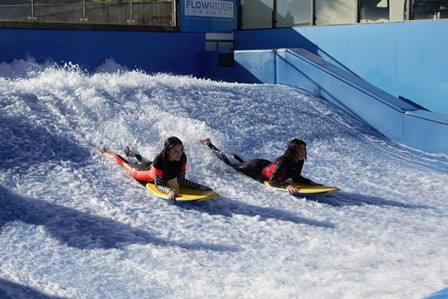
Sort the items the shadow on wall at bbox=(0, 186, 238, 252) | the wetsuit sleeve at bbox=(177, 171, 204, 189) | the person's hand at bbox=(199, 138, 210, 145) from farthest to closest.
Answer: the person's hand at bbox=(199, 138, 210, 145), the wetsuit sleeve at bbox=(177, 171, 204, 189), the shadow on wall at bbox=(0, 186, 238, 252)

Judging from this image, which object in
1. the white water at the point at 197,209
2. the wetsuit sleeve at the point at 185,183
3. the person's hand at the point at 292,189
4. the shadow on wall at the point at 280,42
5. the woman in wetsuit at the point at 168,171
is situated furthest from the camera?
the shadow on wall at the point at 280,42

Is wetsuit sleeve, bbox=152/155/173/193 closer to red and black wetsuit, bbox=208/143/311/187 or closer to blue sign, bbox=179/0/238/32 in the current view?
red and black wetsuit, bbox=208/143/311/187

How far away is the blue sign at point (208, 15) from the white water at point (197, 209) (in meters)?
3.82

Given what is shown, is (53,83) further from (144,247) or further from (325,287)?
(325,287)

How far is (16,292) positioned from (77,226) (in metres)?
1.00

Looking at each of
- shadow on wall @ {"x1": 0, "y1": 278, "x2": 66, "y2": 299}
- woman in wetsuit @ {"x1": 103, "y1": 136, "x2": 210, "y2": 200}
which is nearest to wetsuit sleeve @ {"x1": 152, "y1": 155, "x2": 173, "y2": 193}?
woman in wetsuit @ {"x1": 103, "y1": 136, "x2": 210, "y2": 200}

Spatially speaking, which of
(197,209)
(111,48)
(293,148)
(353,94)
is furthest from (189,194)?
(111,48)

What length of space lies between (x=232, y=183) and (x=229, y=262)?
1831 mm

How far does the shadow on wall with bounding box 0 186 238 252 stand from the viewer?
13.8 feet

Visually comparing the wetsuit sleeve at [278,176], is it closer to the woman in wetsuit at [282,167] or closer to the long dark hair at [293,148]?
the woman in wetsuit at [282,167]

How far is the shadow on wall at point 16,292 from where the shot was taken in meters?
3.39

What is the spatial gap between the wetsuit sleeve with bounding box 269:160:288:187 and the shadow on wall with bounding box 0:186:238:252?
1.46m

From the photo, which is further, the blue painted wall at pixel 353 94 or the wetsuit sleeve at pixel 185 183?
the blue painted wall at pixel 353 94

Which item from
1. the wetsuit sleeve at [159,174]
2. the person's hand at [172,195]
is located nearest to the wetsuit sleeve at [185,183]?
the wetsuit sleeve at [159,174]
